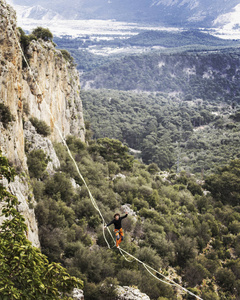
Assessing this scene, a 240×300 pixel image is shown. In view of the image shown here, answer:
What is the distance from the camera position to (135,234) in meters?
22.6

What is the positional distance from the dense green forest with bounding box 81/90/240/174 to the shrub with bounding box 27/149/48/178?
53001mm

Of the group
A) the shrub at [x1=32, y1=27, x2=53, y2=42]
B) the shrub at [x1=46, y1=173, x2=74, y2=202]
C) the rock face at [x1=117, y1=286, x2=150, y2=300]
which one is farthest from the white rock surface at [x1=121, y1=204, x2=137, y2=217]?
the shrub at [x1=32, y1=27, x2=53, y2=42]

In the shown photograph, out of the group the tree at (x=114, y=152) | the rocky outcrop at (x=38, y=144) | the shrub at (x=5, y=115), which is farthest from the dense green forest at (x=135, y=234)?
the shrub at (x=5, y=115)

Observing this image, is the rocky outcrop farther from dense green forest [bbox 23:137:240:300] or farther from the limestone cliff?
dense green forest [bbox 23:137:240:300]

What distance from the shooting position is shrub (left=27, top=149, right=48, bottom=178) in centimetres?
1870

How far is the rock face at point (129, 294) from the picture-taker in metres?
13.9

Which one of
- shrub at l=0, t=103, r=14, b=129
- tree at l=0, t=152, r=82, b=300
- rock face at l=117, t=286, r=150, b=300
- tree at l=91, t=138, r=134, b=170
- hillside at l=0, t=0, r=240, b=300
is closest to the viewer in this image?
tree at l=0, t=152, r=82, b=300

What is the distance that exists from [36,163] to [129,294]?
10.7 metres

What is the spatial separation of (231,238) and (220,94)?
184817 millimetres

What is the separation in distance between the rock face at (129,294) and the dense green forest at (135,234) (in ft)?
1.40

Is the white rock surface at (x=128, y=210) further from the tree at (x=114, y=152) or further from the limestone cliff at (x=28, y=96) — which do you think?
the tree at (x=114, y=152)

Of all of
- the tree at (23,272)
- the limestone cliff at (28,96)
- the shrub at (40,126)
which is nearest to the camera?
the tree at (23,272)

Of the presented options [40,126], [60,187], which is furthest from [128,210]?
[40,126]

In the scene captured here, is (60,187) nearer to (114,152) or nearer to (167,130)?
(114,152)
